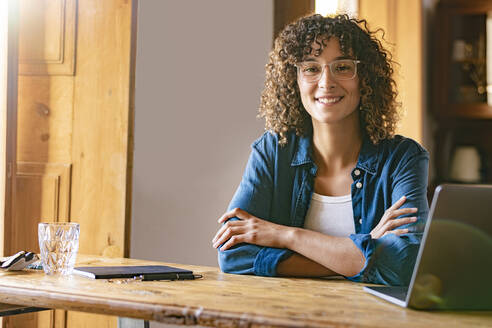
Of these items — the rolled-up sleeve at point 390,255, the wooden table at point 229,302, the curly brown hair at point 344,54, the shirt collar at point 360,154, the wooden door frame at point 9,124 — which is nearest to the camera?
the wooden table at point 229,302

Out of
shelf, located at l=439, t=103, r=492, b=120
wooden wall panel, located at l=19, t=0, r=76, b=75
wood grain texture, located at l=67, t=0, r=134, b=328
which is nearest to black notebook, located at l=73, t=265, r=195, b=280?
wood grain texture, located at l=67, t=0, r=134, b=328

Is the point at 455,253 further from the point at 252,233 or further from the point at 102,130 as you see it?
the point at 102,130

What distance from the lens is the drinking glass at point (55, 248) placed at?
50.9 inches

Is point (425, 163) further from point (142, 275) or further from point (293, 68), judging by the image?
point (142, 275)

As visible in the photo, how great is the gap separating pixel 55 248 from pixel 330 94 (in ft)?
2.98

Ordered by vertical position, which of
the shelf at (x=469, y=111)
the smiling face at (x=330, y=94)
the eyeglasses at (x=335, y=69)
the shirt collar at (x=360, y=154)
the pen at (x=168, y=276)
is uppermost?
the shelf at (x=469, y=111)

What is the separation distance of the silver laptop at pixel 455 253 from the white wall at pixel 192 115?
141cm

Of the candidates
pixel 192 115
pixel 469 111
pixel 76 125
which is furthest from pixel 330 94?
pixel 469 111

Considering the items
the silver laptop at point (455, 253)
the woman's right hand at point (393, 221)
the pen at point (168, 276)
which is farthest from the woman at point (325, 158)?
the silver laptop at point (455, 253)

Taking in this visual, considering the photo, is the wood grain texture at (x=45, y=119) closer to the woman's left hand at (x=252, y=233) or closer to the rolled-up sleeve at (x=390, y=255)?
the woman's left hand at (x=252, y=233)

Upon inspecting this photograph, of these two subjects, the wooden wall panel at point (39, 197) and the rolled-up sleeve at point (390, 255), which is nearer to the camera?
the rolled-up sleeve at point (390, 255)

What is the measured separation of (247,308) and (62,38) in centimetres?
158

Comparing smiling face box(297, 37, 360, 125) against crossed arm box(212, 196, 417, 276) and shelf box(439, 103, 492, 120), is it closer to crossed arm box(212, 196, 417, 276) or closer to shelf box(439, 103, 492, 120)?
crossed arm box(212, 196, 417, 276)

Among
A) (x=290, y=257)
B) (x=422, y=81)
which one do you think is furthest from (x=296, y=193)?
(x=422, y=81)
